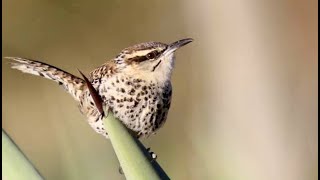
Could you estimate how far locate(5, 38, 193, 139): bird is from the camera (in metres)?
1.65

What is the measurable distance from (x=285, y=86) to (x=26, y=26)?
2073 millimetres

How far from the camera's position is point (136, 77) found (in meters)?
1.72

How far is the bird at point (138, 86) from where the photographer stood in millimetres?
1652

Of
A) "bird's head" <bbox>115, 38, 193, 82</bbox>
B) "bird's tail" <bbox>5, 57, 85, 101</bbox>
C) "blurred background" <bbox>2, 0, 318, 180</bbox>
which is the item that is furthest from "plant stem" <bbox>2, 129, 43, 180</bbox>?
"bird's head" <bbox>115, 38, 193, 82</bbox>

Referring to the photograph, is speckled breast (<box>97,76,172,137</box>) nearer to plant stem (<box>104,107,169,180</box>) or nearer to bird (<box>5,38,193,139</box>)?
bird (<box>5,38,193,139</box>)

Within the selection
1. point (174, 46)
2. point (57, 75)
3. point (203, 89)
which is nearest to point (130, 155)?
point (57, 75)

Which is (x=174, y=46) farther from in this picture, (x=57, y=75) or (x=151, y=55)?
(x=57, y=75)

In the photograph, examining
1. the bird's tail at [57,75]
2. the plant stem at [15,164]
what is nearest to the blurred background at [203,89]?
the bird's tail at [57,75]

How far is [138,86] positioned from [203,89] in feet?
1.65

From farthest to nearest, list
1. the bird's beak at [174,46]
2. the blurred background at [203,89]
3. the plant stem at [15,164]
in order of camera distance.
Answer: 1. the bird's beak at [174,46]
2. the blurred background at [203,89]
3. the plant stem at [15,164]

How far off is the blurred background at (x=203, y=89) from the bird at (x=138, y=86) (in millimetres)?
78

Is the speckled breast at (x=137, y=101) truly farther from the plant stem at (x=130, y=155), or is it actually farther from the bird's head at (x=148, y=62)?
the plant stem at (x=130, y=155)

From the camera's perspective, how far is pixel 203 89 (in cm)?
218

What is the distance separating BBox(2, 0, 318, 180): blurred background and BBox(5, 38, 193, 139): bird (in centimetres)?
8
